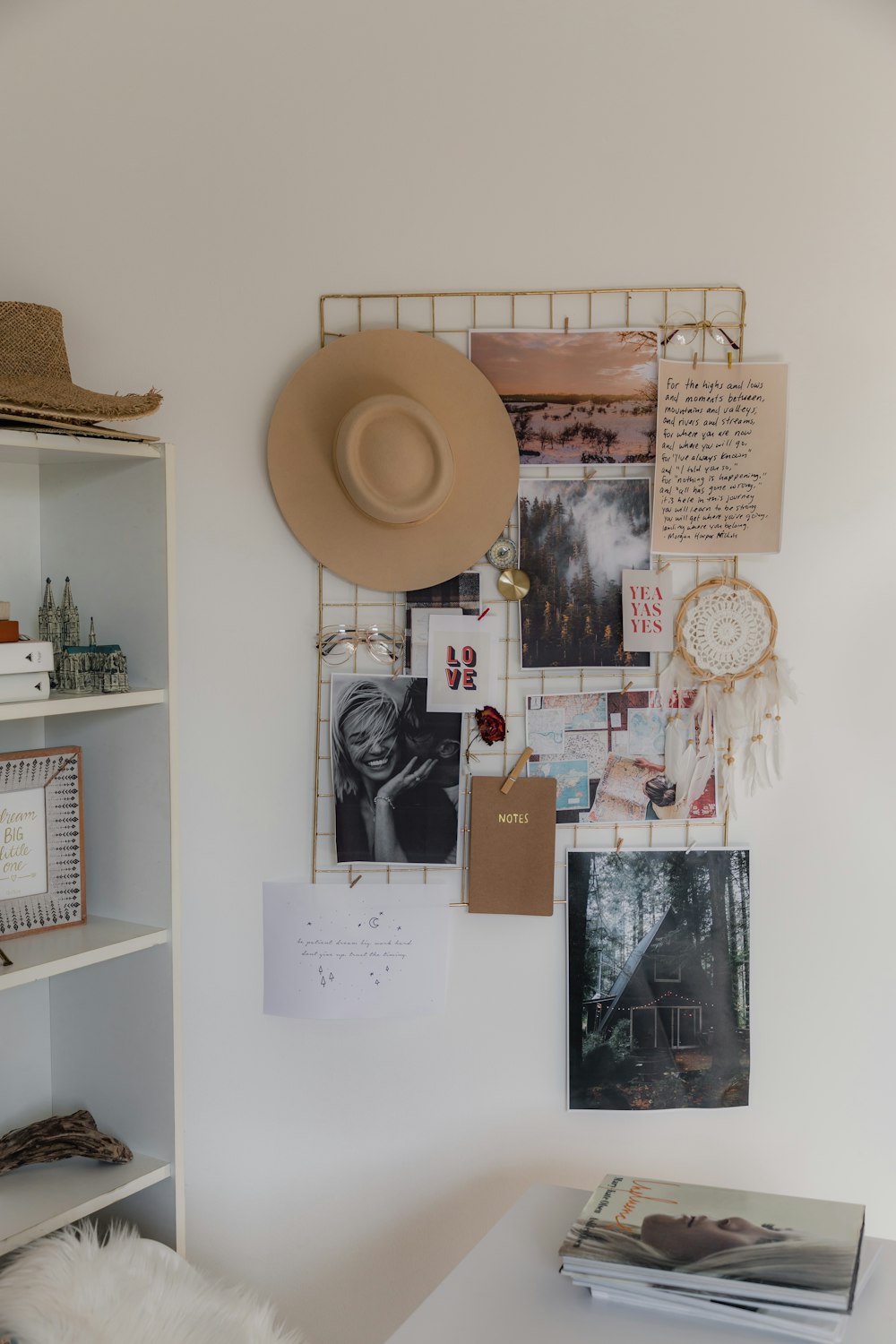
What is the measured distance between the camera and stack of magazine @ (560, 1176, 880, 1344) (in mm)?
1082

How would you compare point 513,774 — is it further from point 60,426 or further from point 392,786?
point 60,426

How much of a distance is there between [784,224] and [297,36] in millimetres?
777

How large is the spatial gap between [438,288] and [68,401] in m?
0.60

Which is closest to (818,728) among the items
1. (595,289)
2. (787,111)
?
(595,289)

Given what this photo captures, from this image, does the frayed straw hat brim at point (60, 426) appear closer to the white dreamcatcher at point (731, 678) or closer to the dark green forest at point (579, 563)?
the dark green forest at point (579, 563)

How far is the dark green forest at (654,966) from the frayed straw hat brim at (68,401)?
894mm

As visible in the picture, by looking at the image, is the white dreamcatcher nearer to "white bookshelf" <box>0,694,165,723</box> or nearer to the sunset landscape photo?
the sunset landscape photo

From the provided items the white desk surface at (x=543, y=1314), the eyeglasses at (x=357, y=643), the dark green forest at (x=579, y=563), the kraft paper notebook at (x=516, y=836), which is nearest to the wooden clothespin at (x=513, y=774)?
the kraft paper notebook at (x=516, y=836)

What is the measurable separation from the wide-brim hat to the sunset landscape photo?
525 mm

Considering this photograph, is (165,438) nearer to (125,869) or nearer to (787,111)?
(125,869)

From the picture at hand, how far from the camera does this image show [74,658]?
1.40 metres

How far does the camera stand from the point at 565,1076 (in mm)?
1604

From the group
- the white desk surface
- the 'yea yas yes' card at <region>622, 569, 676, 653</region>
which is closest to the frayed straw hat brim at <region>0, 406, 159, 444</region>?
the 'yea yas yes' card at <region>622, 569, 676, 653</region>

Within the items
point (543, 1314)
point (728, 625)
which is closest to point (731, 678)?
point (728, 625)
